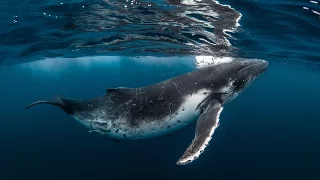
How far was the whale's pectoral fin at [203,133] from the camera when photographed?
17.4ft

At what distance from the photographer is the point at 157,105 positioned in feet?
23.6

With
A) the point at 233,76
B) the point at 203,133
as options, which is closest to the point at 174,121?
the point at 203,133

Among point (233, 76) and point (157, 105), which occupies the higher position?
point (233, 76)

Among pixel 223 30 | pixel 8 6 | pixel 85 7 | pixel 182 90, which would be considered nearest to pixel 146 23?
pixel 85 7

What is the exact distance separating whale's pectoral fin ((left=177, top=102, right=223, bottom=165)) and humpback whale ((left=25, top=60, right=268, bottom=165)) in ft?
0.25

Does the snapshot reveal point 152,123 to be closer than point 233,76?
Yes

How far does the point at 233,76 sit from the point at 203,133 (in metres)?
2.73

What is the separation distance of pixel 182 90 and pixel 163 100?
0.59 meters

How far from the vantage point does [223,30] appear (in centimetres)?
1450

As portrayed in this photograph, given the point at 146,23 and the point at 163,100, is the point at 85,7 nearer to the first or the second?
the point at 146,23

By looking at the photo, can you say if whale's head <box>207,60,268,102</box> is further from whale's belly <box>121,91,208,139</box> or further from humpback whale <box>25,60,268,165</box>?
whale's belly <box>121,91,208,139</box>

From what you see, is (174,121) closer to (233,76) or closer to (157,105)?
(157,105)

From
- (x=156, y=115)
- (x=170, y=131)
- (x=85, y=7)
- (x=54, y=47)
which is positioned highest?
(x=85, y=7)

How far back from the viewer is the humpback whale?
23.6 ft
